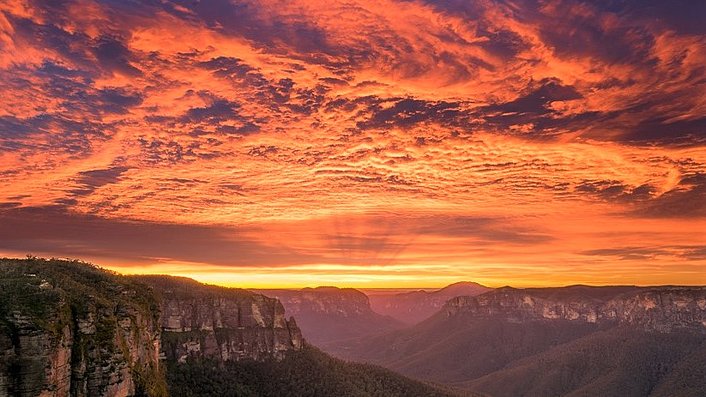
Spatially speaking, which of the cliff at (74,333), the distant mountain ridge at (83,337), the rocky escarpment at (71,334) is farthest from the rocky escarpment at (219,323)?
the rocky escarpment at (71,334)

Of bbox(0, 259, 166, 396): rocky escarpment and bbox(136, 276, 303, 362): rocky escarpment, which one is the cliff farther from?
bbox(136, 276, 303, 362): rocky escarpment

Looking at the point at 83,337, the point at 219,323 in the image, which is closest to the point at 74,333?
the point at 83,337

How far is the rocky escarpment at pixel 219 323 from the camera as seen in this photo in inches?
5113

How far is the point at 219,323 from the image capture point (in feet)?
489

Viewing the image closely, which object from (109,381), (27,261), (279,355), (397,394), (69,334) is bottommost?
(397,394)

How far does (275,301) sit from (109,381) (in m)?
132

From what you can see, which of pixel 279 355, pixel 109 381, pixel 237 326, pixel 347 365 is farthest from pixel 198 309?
pixel 109 381

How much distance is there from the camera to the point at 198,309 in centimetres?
14388

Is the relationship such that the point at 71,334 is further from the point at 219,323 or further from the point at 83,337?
the point at 219,323

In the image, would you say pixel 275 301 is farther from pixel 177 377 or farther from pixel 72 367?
pixel 72 367

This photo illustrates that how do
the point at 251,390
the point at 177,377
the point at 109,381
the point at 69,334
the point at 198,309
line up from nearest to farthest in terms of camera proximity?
the point at 69,334 < the point at 109,381 < the point at 177,377 < the point at 251,390 < the point at 198,309

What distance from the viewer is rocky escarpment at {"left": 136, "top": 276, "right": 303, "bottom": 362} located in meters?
130

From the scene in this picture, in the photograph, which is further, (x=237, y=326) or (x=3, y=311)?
(x=237, y=326)

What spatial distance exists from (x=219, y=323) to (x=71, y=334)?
115m
